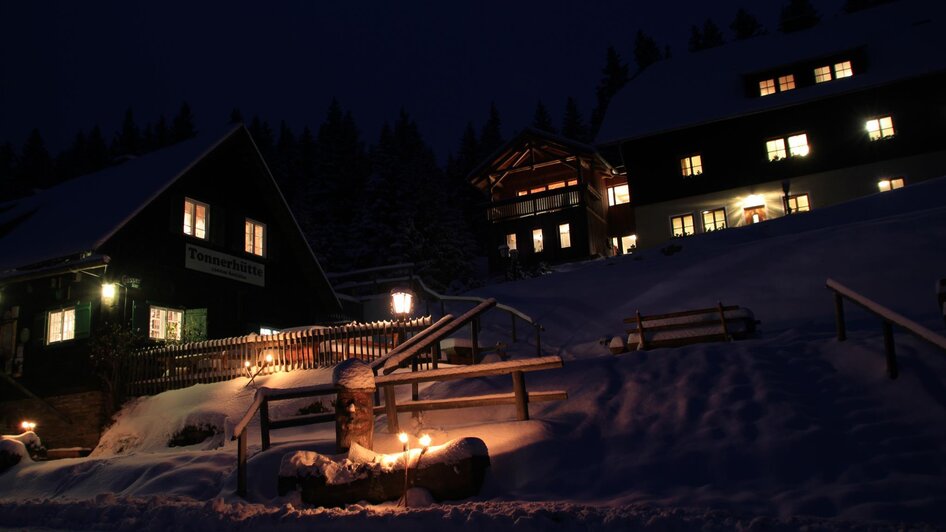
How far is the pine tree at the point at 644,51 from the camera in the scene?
68.7 metres

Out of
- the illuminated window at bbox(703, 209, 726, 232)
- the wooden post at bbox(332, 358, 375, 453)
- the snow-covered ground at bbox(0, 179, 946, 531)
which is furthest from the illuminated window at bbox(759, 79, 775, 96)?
the wooden post at bbox(332, 358, 375, 453)

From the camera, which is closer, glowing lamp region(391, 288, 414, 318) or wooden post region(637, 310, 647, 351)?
wooden post region(637, 310, 647, 351)

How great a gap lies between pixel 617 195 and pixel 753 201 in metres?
10.6

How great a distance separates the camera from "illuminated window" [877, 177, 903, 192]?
2830cm

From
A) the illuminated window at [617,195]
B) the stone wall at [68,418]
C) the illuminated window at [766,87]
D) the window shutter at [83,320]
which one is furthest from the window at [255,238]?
the illuminated window at [766,87]

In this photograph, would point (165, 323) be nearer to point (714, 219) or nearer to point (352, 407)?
point (352, 407)

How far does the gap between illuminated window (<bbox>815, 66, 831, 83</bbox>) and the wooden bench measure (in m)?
21.7

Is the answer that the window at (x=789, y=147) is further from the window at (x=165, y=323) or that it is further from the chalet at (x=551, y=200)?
the window at (x=165, y=323)

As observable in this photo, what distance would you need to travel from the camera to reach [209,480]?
31.3 ft

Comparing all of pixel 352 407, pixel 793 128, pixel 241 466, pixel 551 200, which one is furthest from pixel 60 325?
pixel 793 128

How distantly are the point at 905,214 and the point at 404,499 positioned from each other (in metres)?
20.6

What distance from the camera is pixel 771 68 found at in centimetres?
3150

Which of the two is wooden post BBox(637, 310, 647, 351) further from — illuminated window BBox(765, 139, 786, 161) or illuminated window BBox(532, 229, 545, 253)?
illuminated window BBox(532, 229, 545, 253)

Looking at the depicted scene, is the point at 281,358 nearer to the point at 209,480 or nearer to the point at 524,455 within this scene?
the point at 209,480
